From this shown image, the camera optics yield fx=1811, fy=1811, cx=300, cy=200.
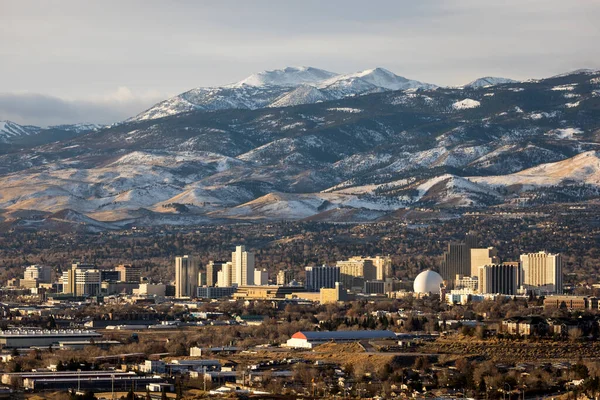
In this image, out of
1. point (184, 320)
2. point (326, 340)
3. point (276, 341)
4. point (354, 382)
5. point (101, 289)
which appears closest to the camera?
point (354, 382)

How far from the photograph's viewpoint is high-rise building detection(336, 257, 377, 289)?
18450 cm

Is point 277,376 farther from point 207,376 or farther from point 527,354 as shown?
point 527,354

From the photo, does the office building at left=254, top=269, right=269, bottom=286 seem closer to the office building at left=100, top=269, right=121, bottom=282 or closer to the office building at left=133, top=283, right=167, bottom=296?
the office building at left=133, top=283, right=167, bottom=296

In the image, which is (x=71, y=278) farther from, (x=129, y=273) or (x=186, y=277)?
(x=186, y=277)

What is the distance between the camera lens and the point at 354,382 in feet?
276

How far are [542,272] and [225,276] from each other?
1380 inches

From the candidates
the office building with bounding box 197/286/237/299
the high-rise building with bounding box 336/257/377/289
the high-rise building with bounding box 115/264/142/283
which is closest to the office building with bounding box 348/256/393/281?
the high-rise building with bounding box 336/257/377/289

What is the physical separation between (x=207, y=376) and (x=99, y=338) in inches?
1235

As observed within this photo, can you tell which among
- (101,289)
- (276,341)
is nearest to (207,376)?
(276,341)

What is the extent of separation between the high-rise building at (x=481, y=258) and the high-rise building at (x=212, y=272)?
1086 inches

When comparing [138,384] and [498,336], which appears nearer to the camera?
[138,384]

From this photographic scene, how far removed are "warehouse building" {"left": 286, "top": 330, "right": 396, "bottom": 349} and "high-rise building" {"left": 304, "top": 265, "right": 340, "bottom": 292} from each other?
231ft

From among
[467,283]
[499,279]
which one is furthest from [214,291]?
[499,279]

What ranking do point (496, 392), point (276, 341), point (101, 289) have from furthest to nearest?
point (101, 289)
point (276, 341)
point (496, 392)
